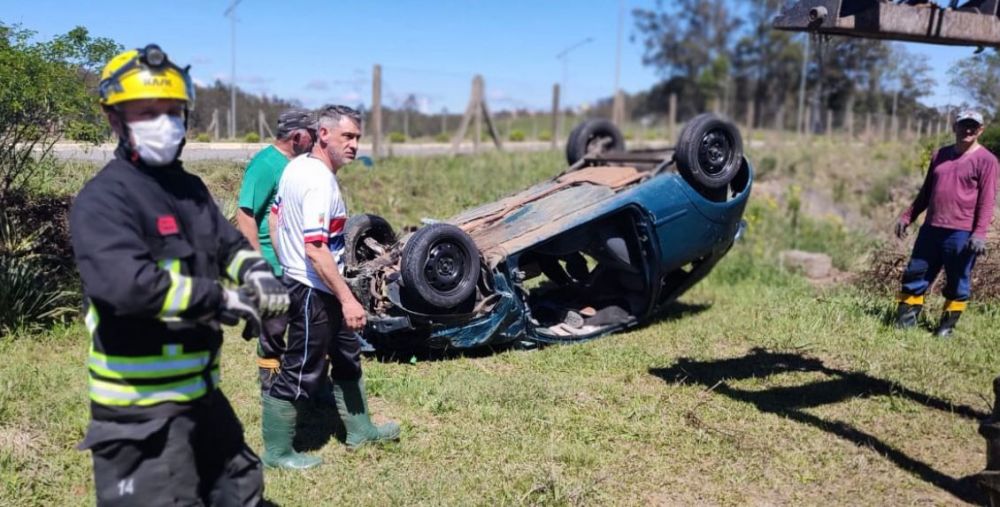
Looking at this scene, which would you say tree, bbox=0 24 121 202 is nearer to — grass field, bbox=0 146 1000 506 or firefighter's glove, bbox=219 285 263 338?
grass field, bbox=0 146 1000 506

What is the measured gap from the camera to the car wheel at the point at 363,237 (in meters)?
6.19

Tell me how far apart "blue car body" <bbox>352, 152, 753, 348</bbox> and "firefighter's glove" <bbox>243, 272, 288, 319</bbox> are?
295 cm

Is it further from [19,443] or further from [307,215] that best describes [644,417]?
[19,443]

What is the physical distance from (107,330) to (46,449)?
2.24 meters

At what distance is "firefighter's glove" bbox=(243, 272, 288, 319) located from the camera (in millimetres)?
2555

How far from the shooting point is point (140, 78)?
8.07ft

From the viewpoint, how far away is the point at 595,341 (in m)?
6.64

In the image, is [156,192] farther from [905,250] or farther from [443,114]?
[443,114]

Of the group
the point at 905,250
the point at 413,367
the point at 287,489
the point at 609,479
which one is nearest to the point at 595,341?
the point at 413,367

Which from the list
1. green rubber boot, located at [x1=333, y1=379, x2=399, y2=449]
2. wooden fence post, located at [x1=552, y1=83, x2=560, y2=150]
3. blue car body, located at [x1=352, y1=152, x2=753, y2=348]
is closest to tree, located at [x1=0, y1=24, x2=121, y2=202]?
blue car body, located at [x1=352, y1=152, x2=753, y2=348]

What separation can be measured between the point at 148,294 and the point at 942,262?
6518 millimetres

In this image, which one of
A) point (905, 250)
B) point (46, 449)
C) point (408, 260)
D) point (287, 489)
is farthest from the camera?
point (905, 250)

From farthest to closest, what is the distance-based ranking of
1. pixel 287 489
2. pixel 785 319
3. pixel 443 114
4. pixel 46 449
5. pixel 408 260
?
1. pixel 443 114
2. pixel 785 319
3. pixel 408 260
4. pixel 46 449
5. pixel 287 489

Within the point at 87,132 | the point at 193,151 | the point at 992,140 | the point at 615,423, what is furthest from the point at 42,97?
the point at 992,140
